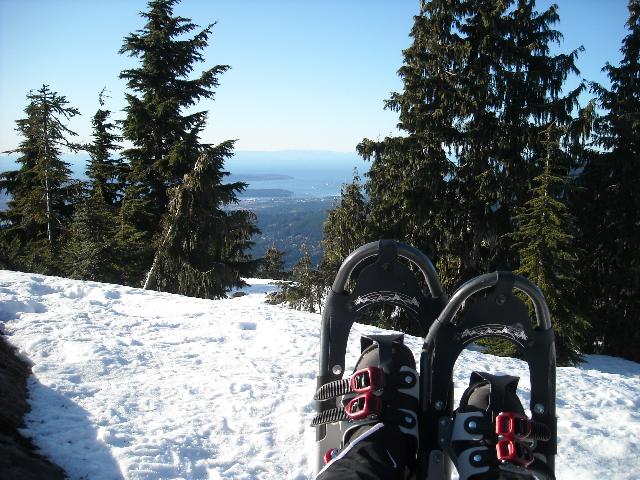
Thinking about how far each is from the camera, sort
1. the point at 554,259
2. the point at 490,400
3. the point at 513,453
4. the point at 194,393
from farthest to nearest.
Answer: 1. the point at 554,259
2. the point at 194,393
3. the point at 490,400
4. the point at 513,453

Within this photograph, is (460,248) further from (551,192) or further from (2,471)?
(2,471)

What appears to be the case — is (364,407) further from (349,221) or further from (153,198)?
(153,198)

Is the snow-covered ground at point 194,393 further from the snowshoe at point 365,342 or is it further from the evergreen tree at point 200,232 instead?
the evergreen tree at point 200,232

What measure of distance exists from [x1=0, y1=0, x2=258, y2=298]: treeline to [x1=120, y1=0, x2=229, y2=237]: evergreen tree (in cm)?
4

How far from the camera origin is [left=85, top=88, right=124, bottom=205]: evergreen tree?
2111cm

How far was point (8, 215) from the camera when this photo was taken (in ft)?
76.9

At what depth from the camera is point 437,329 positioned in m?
2.77

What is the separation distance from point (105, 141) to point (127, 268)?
35.3ft

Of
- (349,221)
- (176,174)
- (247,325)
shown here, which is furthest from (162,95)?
(247,325)

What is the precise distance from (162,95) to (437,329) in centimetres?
1833

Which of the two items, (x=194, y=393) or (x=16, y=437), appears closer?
(x=16, y=437)

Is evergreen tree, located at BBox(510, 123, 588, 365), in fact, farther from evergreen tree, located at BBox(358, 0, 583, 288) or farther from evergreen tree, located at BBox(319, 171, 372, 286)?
evergreen tree, located at BBox(319, 171, 372, 286)

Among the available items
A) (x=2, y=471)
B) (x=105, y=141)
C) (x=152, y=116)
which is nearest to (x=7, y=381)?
(x=2, y=471)

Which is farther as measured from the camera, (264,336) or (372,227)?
(372,227)
